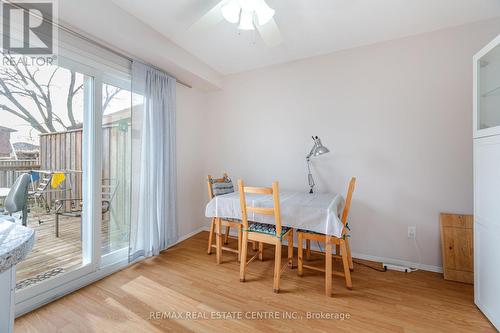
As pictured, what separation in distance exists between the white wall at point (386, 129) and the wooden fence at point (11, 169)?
1712 mm

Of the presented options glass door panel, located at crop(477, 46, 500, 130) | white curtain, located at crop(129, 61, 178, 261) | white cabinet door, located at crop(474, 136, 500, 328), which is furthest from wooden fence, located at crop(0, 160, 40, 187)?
glass door panel, located at crop(477, 46, 500, 130)

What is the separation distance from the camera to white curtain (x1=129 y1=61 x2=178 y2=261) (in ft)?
8.13

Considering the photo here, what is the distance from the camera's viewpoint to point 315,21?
7.07 ft

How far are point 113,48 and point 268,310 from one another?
2911 mm

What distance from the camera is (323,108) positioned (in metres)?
2.77

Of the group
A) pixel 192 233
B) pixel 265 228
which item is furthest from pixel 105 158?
pixel 265 228

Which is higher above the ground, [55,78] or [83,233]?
[55,78]

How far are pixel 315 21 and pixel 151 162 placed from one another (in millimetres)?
2389

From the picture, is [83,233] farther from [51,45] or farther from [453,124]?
[453,124]

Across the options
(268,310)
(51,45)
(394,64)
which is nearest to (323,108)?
(394,64)

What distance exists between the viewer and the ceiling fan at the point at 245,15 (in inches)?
64.0

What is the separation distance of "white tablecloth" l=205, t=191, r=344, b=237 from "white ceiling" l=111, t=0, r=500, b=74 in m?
1.80

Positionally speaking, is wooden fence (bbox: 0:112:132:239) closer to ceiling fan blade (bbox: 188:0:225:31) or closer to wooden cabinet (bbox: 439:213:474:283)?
ceiling fan blade (bbox: 188:0:225:31)

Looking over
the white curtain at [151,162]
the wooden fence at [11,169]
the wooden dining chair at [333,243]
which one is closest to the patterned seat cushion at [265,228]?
the wooden dining chair at [333,243]
